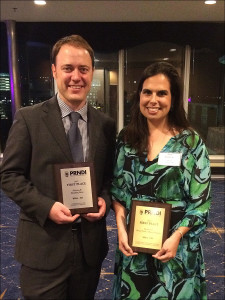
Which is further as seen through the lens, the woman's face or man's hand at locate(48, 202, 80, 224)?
the woman's face

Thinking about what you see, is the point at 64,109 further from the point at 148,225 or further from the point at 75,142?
the point at 148,225

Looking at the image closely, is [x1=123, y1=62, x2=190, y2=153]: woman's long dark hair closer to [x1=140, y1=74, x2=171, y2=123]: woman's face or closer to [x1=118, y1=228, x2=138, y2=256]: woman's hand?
[x1=140, y1=74, x2=171, y2=123]: woman's face

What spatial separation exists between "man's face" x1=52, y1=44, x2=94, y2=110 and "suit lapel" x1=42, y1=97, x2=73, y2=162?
0.27 ft

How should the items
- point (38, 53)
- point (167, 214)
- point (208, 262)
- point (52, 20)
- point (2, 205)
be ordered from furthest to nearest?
point (38, 53) < point (52, 20) < point (2, 205) < point (208, 262) < point (167, 214)

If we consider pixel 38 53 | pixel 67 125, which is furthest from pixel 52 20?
pixel 67 125

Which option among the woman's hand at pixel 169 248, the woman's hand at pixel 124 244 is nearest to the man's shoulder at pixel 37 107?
the woman's hand at pixel 124 244

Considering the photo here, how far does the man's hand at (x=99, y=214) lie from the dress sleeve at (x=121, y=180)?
0.15 metres

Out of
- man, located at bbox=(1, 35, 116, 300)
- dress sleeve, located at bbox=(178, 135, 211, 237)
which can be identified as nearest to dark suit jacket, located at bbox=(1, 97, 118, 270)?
man, located at bbox=(1, 35, 116, 300)

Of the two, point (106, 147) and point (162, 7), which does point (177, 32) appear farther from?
point (106, 147)

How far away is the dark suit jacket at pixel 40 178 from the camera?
1.24 metres

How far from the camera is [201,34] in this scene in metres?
5.38

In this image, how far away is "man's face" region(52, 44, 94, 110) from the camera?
4.15ft

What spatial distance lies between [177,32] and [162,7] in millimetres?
1124

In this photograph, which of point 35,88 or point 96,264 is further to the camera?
point 35,88
